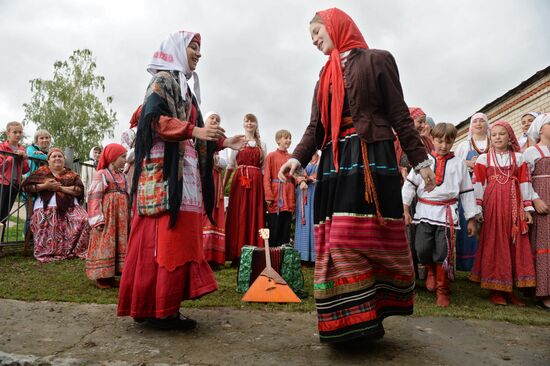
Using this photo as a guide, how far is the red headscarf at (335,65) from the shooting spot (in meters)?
2.77

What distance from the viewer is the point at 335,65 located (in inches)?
111

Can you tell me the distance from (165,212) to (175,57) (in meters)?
1.16

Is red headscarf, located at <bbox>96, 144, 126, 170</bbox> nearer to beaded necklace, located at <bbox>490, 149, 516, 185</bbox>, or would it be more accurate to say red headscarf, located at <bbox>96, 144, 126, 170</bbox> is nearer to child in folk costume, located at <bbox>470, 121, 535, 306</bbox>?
child in folk costume, located at <bbox>470, 121, 535, 306</bbox>

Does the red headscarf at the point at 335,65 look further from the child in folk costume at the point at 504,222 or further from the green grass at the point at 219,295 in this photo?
the child in folk costume at the point at 504,222

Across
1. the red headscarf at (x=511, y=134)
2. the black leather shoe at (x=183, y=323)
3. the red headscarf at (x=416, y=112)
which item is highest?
the red headscarf at (x=416, y=112)

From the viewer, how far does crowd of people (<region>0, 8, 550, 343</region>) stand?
8.52ft

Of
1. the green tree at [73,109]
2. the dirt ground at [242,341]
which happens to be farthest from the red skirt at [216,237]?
the green tree at [73,109]

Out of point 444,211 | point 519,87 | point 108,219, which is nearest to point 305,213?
point 444,211

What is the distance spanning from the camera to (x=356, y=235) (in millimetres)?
2553

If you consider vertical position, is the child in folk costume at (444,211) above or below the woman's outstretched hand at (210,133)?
below

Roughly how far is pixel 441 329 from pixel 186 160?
217cm

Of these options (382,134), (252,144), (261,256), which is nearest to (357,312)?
(382,134)

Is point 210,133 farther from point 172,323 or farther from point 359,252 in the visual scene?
point 172,323

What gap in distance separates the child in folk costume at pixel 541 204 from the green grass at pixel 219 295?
10.9 inches
